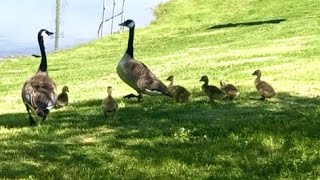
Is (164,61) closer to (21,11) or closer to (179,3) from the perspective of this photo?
(179,3)

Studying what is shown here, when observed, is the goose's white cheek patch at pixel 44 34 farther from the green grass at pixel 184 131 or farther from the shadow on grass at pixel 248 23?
the shadow on grass at pixel 248 23

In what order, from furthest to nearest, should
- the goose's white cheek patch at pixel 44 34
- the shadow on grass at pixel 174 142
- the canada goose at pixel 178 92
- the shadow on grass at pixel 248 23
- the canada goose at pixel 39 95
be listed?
the shadow on grass at pixel 248 23
the goose's white cheek patch at pixel 44 34
the canada goose at pixel 178 92
the canada goose at pixel 39 95
the shadow on grass at pixel 174 142

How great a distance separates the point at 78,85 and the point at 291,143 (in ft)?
49.0

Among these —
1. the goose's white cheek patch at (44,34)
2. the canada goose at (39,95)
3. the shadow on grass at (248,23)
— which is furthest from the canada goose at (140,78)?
the shadow on grass at (248,23)

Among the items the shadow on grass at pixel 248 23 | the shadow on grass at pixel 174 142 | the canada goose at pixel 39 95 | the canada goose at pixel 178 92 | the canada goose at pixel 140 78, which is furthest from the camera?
the shadow on grass at pixel 248 23

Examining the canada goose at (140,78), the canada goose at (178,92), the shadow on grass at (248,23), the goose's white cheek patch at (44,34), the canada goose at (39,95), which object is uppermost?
the goose's white cheek patch at (44,34)

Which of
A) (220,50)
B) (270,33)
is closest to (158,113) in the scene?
(220,50)

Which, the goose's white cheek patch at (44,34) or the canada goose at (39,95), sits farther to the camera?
the goose's white cheek patch at (44,34)

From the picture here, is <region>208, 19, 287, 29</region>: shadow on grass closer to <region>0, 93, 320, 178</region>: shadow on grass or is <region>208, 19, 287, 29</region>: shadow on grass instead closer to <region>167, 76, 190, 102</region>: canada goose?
<region>167, 76, 190, 102</region>: canada goose

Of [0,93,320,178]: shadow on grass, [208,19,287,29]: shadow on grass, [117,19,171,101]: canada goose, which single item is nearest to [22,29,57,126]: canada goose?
[0,93,320,178]: shadow on grass

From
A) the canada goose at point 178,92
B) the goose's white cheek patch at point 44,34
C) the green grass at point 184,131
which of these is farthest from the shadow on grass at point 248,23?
the goose's white cheek patch at point 44,34

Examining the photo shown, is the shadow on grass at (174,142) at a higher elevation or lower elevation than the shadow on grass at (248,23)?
higher

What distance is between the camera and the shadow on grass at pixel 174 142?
379 inches

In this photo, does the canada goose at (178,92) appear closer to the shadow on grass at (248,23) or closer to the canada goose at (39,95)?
the canada goose at (39,95)
